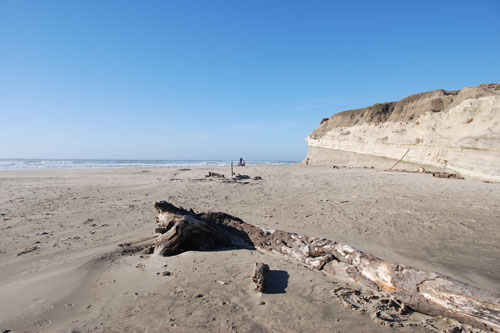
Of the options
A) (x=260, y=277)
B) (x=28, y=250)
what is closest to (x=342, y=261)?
(x=260, y=277)

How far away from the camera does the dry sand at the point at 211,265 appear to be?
8.88ft

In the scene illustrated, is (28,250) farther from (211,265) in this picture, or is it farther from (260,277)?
(260,277)

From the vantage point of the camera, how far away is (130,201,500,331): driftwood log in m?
2.41

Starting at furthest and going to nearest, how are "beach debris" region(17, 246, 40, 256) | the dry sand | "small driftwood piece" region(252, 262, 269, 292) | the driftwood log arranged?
"beach debris" region(17, 246, 40, 256) → "small driftwood piece" region(252, 262, 269, 292) → the dry sand → the driftwood log

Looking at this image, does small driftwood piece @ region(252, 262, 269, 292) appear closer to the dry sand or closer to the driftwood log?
the dry sand

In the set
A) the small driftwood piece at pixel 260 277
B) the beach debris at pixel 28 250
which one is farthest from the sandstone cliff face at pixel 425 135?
the beach debris at pixel 28 250

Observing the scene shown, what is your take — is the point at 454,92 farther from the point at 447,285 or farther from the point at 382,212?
the point at 447,285

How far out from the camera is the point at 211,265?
3930 mm

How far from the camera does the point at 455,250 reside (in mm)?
4875

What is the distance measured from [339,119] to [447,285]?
33.0 m

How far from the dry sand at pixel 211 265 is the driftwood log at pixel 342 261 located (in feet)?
0.62

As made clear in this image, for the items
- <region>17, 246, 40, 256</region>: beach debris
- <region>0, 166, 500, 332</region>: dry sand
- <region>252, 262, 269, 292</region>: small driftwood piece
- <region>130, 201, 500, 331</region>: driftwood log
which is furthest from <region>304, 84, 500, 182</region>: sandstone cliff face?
<region>17, 246, 40, 256</region>: beach debris

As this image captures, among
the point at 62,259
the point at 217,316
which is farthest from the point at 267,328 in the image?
the point at 62,259

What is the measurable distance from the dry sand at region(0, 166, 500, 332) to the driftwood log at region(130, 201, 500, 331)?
0.19m
